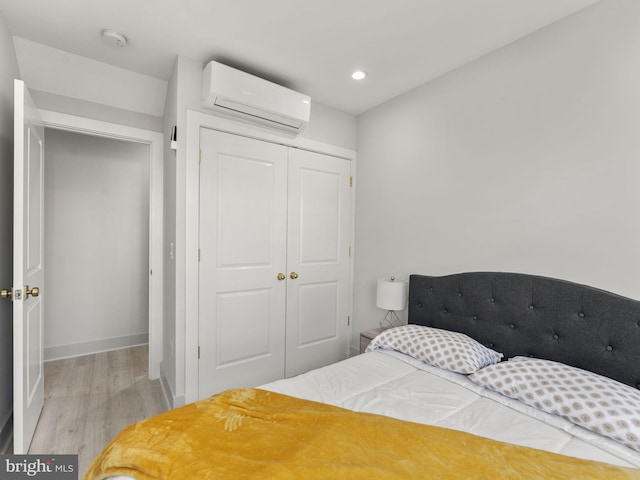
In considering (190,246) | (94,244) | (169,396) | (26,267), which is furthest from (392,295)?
(94,244)

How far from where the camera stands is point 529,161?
6.29ft

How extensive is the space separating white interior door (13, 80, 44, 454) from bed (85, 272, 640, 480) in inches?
37.2

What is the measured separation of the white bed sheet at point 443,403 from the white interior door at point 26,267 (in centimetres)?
129

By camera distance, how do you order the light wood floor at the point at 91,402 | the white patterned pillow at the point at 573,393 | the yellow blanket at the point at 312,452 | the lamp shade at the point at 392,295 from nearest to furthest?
the yellow blanket at the point at 312,452 < the white patterned pillow at the point at 573,393 < the light wood floor at the point at 91,402 < the lamp shade at the point at 392,295

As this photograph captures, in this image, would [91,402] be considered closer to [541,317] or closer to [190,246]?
[190,246]

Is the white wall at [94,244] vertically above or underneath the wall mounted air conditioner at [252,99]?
underneath

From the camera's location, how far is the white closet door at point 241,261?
2330mm

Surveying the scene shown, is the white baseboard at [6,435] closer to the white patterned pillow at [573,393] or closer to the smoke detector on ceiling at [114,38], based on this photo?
the smoke detector on ceiling at [114,38]

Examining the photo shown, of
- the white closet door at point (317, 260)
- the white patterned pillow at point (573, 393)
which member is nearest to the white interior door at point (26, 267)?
the white closet door at point (317, 260)

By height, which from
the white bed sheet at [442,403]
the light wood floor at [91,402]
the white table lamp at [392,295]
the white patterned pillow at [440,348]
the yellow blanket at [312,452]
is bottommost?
the light wood floor at [91,402]

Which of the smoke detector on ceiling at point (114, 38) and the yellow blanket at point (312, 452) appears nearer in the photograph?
the yellow blanket at point (312, 452)

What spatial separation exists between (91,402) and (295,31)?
2.98 m

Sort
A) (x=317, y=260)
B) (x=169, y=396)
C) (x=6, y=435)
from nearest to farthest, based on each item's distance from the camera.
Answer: (x=6, y=435) → (x=169, y=396) → (x=317, y=260)

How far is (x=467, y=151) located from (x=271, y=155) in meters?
1.49
